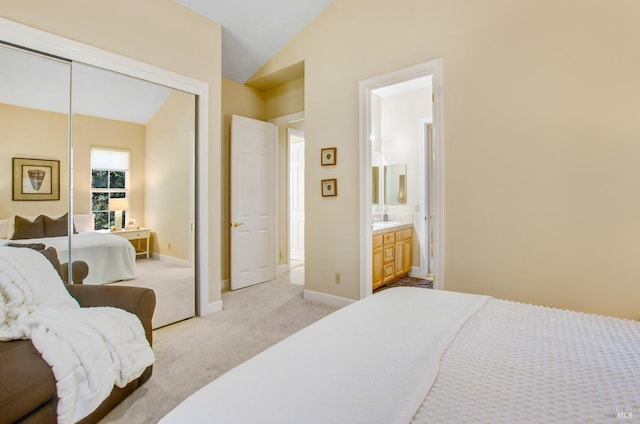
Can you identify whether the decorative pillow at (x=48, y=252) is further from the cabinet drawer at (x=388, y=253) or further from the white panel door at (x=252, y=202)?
the cabinet drawer at (x=388, y=253)

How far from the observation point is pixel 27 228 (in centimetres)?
219

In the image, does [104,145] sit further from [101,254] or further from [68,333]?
[68,333]

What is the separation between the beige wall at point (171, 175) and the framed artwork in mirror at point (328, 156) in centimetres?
137

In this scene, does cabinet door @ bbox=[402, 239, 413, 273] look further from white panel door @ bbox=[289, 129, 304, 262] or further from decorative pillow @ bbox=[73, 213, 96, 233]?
decorative pillow @ bbox=[73, 213, 96, 233]

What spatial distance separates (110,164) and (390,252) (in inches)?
130

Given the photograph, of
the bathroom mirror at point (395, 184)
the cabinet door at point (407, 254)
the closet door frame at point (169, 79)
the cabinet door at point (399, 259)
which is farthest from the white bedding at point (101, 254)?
the bathroom mirror at point (395, 184)

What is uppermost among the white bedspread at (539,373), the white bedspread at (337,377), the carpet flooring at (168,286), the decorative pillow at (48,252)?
the decorative pillow at (48,252)

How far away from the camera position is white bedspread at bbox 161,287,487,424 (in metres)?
0.71

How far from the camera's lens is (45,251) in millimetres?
2084

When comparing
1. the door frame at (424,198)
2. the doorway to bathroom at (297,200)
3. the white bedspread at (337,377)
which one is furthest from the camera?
the doorway to bathroom at (297,200)

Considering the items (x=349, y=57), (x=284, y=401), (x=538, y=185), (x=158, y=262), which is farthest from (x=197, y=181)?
(x=538, y=185)

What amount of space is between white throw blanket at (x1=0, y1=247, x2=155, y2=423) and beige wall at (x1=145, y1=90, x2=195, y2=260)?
106 cm

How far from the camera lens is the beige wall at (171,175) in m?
2.92

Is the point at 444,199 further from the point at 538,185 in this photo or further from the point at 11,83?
the point at 11,83
